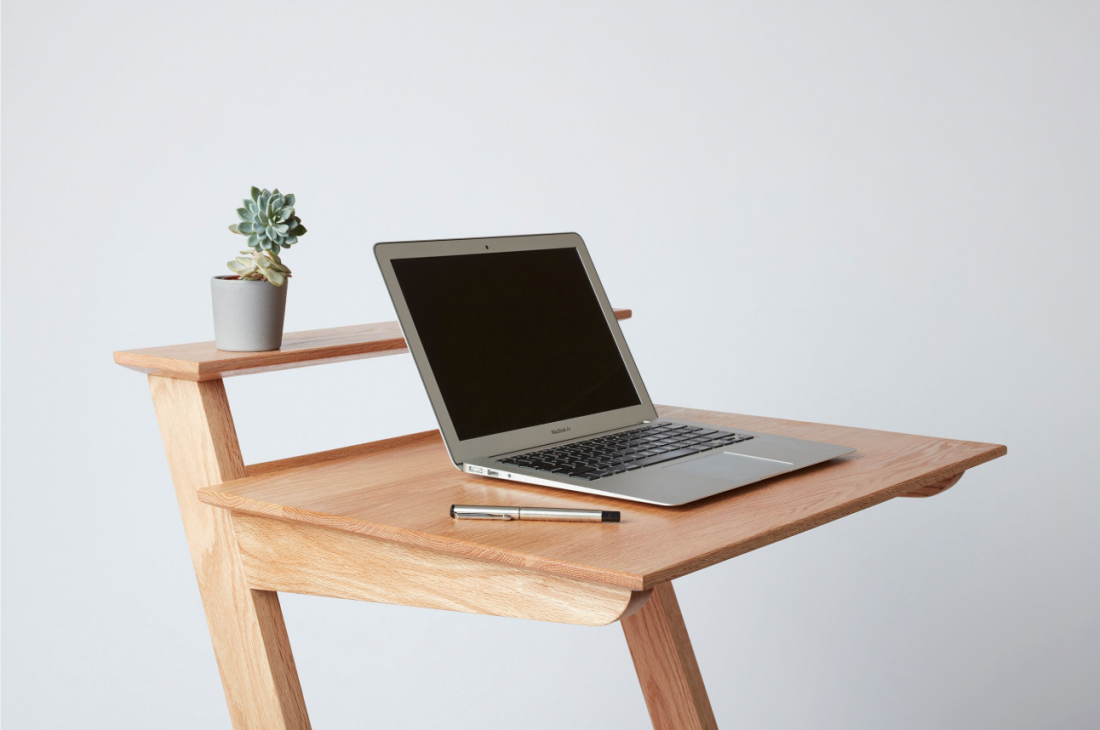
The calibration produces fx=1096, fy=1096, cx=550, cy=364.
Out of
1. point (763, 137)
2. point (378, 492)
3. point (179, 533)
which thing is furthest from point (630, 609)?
point (763, 137)

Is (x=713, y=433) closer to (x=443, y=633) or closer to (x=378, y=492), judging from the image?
(x=378, y=492)

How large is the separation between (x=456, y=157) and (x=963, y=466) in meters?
1.83

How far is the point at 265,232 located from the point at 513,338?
0.31 meters

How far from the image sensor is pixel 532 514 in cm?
95

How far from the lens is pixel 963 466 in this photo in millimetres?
1158

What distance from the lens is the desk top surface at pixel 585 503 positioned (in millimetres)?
851

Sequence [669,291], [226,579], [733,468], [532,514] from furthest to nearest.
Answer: [669,291], [226,579], [733,468], [532,514]

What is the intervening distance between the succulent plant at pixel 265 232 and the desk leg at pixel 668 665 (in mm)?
728

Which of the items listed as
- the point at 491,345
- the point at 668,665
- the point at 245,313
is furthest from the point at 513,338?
the point at 668,665

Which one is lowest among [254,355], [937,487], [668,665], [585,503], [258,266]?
[668,665]

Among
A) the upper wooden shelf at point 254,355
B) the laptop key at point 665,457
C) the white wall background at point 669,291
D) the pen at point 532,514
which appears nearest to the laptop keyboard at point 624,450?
the laptop key at point 665,457

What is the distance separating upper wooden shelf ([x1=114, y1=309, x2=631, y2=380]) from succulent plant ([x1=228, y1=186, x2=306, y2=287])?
0.29ft

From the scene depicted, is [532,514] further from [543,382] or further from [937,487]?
[937,487]

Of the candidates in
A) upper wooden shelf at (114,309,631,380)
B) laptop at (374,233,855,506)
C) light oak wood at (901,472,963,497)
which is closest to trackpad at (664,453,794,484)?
laptop at (374,233,855,506)
